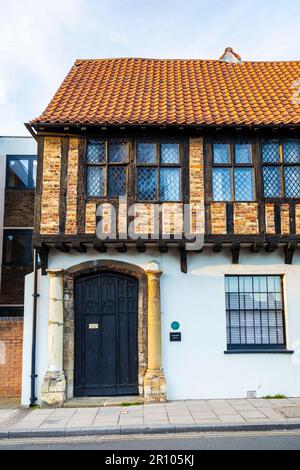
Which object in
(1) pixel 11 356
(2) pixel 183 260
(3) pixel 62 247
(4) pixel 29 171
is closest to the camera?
(3) pixel 62 247

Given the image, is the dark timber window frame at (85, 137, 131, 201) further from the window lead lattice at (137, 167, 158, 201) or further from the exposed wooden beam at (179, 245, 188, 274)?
the exposed wooden beam at (179, 245, 188, 274)

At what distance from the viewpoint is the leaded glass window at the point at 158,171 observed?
9938mm

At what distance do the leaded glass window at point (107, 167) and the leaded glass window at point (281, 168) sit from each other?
10.7 feet

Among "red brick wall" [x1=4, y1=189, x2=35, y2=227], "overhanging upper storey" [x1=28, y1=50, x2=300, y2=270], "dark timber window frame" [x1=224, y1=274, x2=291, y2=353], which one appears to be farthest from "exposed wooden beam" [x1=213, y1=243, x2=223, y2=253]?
"red brick wall" [x1=4, y1=189, x2=35, y2=227]

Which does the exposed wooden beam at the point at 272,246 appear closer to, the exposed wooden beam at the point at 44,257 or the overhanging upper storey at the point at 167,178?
the overhanging upper storey at the point at 167,178

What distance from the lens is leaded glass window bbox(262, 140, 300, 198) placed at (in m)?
9.98

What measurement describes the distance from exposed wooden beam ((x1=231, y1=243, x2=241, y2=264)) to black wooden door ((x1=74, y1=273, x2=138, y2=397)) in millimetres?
2288

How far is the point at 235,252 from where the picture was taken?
9.78 meters

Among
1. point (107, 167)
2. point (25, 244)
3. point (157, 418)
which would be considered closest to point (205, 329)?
point (157, 418)

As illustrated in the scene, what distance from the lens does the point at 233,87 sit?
1222 cm

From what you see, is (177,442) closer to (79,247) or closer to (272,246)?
(79,247)

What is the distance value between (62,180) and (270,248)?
4.90 meters

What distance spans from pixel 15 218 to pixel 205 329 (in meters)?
9.98
